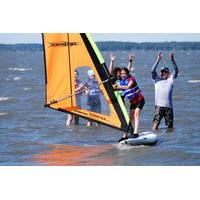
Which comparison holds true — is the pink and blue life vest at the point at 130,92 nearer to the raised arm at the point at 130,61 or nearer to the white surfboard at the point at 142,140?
the raised arm at the point at 130,61

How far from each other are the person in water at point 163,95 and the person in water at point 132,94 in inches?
18.5

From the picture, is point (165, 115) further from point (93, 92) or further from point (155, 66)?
point (93, 92)

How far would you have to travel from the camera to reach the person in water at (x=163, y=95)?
15562mm

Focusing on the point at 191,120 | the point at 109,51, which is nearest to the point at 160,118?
the point at 191,120

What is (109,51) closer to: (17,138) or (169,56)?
(169,56)

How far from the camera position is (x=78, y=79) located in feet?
49.0

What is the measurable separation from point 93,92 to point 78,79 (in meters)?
0.44

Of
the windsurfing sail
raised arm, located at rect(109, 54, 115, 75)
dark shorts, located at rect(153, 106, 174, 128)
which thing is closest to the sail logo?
the windsurfing sail

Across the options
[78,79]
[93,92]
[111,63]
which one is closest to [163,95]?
[111,63]

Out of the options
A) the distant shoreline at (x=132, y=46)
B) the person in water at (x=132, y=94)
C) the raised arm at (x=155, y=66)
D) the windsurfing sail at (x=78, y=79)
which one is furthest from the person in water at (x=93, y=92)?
the raised arm at (x=155, y=66)

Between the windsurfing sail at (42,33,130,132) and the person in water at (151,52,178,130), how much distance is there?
84cm

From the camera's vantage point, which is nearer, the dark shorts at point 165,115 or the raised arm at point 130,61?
the raised arm at point 130,61
